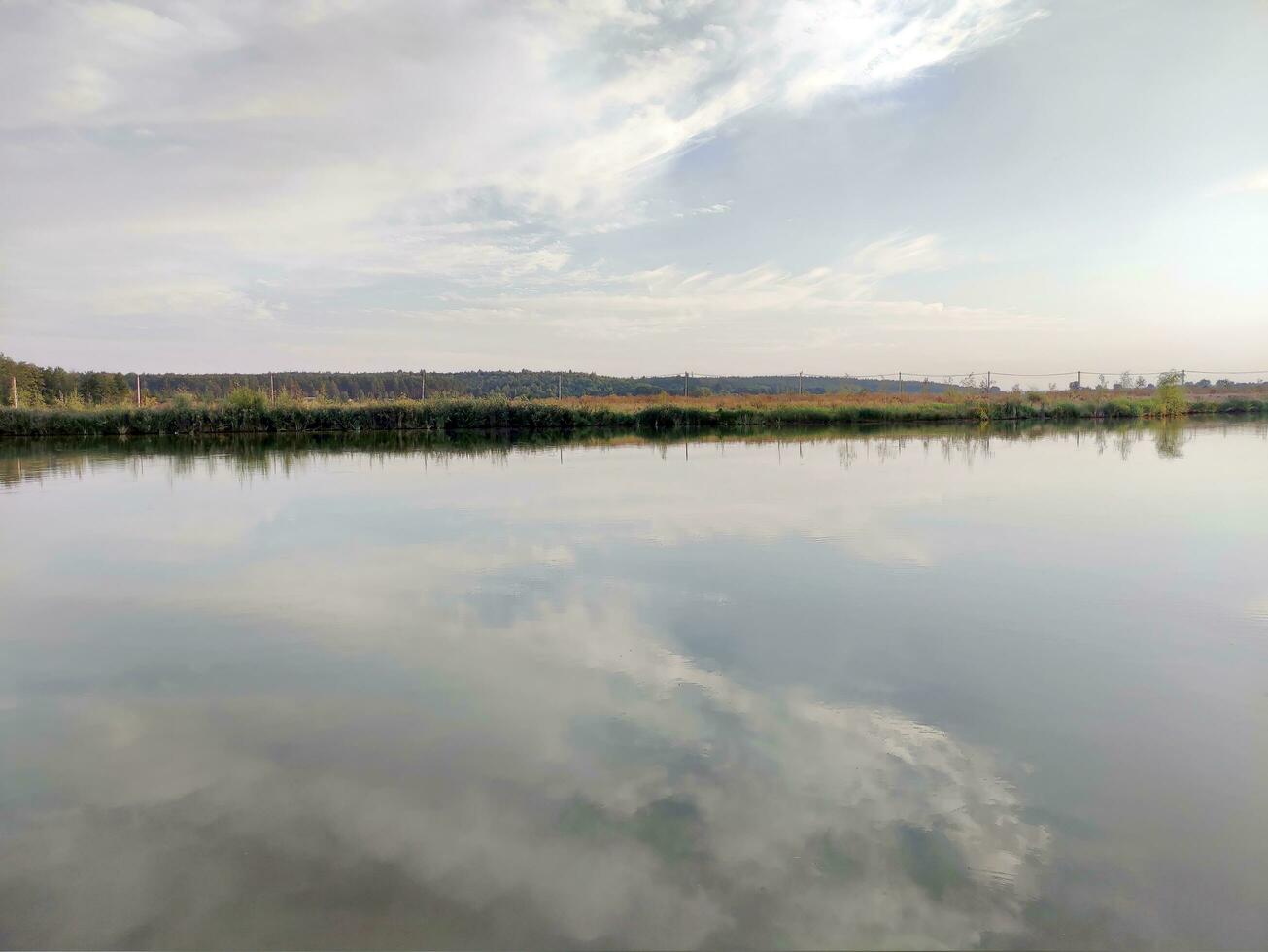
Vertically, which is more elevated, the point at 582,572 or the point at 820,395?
the point at 820,395

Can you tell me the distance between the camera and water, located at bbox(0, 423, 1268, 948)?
1.79 m

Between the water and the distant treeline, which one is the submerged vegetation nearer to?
the distant treeline

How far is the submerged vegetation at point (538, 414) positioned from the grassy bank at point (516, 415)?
0.09 feet

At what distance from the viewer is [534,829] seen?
2.07 m

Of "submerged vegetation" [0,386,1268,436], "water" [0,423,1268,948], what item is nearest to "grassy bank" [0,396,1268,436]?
"submerged vegetation" [0,386,1268,436]

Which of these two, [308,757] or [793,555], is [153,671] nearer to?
[308,757]

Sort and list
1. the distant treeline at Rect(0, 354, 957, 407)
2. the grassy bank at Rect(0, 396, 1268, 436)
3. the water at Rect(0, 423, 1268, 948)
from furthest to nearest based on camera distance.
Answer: the distant treeline at Rect(0, 354, 957, 407)
the grassy bank at Rect(0, 396, 1268, 436)
the water at Rect(0, 423, 1268, 948)

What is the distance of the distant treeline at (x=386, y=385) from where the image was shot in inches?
1113

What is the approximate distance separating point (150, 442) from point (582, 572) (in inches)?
683

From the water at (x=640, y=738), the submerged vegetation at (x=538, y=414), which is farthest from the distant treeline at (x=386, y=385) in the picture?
the water at (x=640, y=738)

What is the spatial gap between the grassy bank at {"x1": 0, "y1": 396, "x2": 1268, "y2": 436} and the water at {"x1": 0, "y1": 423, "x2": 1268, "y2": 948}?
17.0m

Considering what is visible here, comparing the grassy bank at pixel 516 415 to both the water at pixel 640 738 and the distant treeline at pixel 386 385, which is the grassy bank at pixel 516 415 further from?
the water at pixel 640 738

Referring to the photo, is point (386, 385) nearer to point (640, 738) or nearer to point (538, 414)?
point (538, 414)

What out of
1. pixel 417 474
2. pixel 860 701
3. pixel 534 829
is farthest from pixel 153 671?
pixel 417 474
